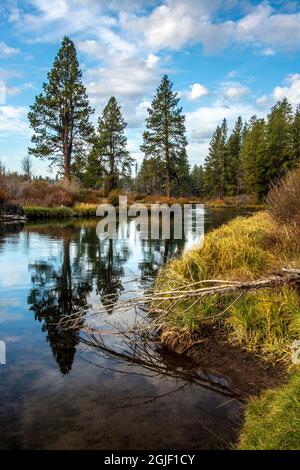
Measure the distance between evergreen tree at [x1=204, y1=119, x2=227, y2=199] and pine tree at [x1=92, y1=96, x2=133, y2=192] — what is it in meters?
24.9

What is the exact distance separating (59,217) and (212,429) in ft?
88.0

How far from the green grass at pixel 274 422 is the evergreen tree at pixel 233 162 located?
6199 centimetres

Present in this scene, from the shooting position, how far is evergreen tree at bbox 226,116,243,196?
213 ft

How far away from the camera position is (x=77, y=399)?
418cm

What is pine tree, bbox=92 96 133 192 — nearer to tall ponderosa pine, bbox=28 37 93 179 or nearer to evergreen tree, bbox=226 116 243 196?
tall ponderosa pine, bbox=28 37 93 179

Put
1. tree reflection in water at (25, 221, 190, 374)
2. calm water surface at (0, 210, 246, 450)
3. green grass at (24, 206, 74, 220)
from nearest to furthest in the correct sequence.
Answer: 1. calm water surface at (0, 210, 246, 450)
2. tree reflection in water at (25, 221, 190, 374)
3. green grass at (24, 206, 74, 220)

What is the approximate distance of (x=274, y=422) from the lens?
10.5ft

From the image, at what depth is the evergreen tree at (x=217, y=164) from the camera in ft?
216

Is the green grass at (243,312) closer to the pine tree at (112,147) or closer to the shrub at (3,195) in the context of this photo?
the shrub at (3,195)
